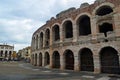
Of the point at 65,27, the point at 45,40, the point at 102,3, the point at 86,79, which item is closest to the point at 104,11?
the point at 102,3

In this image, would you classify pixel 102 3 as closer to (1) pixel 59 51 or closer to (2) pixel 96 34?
(2) pixel 96 34

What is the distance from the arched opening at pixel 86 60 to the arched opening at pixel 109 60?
201 centimetres

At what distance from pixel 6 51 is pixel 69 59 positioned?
73137 millimetres

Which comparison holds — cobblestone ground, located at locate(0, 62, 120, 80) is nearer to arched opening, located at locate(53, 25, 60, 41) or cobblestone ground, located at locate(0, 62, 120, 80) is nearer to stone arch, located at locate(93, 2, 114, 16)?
stone arch, located at locate(93, 2, 114, 16)

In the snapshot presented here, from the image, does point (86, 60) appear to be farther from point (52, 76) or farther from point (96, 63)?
point (52, 76)

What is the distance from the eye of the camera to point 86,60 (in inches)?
914

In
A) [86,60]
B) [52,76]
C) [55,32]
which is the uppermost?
[55,32]

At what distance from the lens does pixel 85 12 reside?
75.4 ft

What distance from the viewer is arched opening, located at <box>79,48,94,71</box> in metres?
22.7

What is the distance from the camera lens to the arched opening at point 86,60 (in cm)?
2267

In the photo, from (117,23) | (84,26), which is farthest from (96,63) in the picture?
(84,26)

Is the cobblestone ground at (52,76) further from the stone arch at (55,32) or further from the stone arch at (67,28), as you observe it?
the stone arch at (55,32)

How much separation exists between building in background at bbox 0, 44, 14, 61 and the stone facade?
66744 millimetres

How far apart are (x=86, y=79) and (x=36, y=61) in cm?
2464
